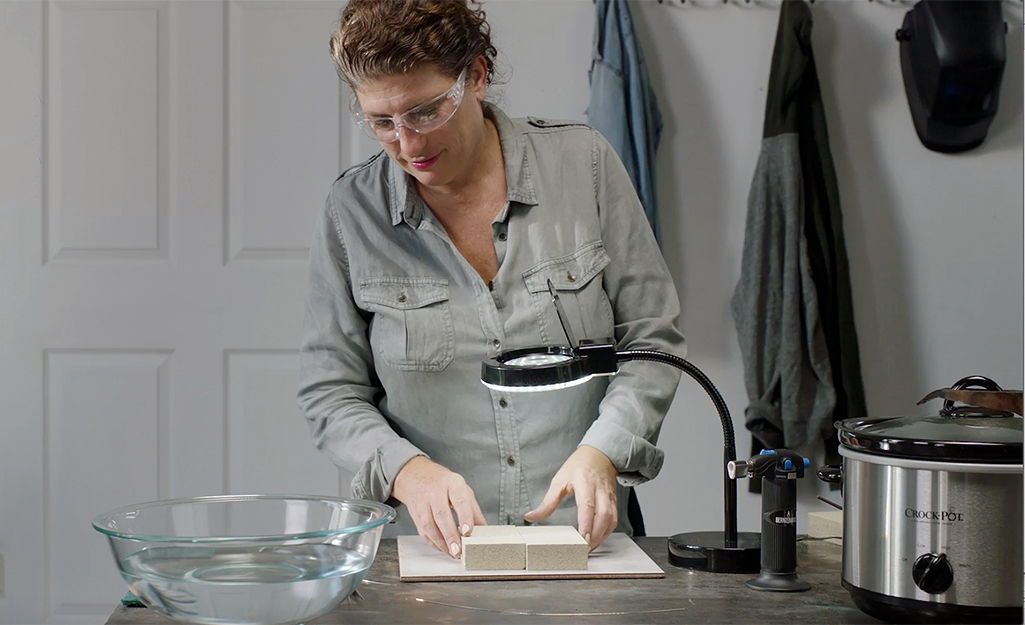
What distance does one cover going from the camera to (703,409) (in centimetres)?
263

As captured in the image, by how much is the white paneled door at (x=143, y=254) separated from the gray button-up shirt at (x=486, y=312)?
0.98m

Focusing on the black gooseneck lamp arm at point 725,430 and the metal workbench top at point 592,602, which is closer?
the metal workbench top at point 592,602

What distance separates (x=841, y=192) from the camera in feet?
8.64

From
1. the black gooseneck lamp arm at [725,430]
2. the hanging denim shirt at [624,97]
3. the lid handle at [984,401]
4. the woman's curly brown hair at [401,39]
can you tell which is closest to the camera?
the lid handle at [984,401]

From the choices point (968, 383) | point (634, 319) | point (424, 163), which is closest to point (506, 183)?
point (424, 163)

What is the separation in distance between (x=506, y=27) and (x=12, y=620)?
1916 mm

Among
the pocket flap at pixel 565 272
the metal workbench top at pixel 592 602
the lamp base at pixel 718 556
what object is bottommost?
the metal workbench top at pixel 592 602

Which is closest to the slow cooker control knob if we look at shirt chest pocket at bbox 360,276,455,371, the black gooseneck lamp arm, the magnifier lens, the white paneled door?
the black gooseneck lamp arm

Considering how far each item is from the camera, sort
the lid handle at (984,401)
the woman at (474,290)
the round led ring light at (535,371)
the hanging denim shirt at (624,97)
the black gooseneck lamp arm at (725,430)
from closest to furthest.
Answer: the lid handle at (984,401), the round led ring light at (535,371), the black gooseneck lamp arm at (725,430), the woman at (474,290), the hanging denim shirt at (624,97)

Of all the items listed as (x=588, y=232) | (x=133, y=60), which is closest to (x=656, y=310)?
(x=588, y=232)

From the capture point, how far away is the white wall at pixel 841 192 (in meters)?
2.58

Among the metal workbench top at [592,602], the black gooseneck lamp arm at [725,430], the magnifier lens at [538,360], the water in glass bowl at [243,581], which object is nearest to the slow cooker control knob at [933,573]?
the metal workbench top at [592,602]

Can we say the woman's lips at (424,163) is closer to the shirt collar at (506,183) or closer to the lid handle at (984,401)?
the shirt collar at (506,183)

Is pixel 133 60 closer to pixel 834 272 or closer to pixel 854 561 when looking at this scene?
pixel 834 272
